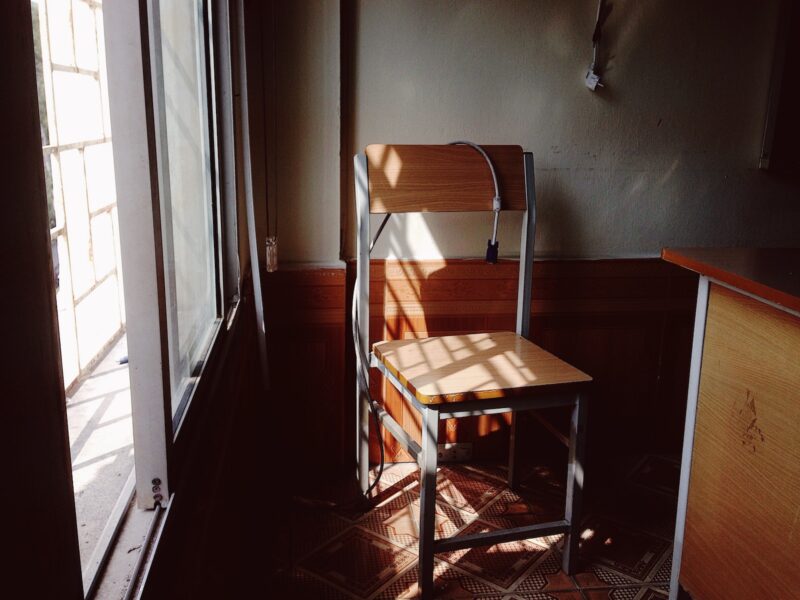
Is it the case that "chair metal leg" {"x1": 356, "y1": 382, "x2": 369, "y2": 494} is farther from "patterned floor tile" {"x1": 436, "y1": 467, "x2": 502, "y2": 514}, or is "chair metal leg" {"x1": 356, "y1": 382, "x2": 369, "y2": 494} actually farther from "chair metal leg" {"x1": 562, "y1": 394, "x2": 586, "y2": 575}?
"chair metal leg" {"x1": 562, "y1": 394, "x2": 586, "y2": 575}

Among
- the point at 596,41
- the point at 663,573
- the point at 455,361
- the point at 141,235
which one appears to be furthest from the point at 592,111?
the point at 141,235

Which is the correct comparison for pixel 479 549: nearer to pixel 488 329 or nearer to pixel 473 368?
pixel 473 368

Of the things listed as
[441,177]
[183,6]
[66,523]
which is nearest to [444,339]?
[441,177]

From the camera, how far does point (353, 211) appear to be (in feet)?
7.59

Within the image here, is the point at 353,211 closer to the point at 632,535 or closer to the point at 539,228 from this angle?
the point at 539,228

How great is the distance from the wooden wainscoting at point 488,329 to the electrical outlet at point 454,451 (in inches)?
1.2

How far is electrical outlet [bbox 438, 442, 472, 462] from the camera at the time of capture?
2486 millimetres

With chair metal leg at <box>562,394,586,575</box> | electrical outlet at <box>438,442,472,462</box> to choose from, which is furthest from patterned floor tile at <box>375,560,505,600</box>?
electrical outlet at <box>438,442,472,462</box>

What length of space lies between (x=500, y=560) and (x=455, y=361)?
1.99 ft

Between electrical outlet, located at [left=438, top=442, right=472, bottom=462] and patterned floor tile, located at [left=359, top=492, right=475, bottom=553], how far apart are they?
26 centimetres

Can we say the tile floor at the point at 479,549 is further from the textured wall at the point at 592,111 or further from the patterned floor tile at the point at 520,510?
the textured wall at the point at 592,111

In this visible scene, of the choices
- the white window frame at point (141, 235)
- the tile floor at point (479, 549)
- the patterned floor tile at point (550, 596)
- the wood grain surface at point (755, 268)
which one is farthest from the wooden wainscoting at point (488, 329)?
the white window frame at point (141, 235)

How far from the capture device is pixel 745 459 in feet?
4.54

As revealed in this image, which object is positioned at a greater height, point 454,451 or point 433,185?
point 433,185
